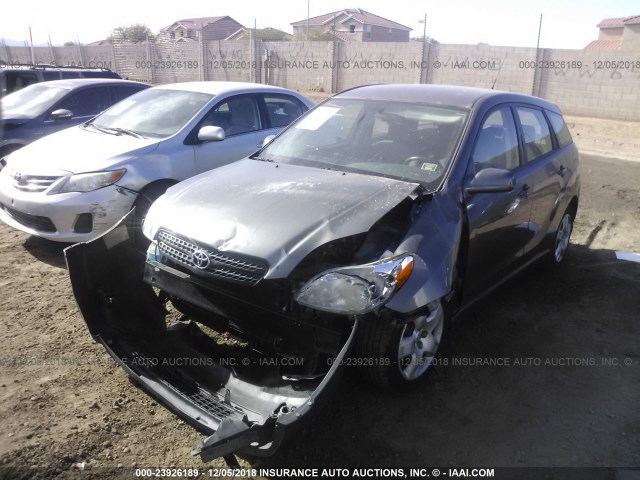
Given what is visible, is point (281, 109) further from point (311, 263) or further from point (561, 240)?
point (311, 263)

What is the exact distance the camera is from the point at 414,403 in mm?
3168

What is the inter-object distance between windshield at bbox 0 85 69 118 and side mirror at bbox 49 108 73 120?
0.60 ft

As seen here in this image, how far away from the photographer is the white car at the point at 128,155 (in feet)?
16.0

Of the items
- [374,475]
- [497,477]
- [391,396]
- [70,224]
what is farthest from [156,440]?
[70,224]

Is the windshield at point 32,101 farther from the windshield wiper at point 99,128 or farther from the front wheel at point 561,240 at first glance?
the front wheel at point 561,240

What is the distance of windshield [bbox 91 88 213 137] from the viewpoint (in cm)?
570

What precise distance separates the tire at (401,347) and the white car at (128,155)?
10.1 ft

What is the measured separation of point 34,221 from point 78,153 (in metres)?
0.79

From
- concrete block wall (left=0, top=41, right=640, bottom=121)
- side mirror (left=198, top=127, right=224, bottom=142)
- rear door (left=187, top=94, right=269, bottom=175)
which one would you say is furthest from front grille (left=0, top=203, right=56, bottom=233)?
concrete block wall (left=0, top=41, right=640, bottom=121)

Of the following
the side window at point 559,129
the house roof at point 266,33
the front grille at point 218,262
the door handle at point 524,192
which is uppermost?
the house roof at point 266,33

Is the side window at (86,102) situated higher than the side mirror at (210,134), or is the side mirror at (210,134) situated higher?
the side window at (86,102)

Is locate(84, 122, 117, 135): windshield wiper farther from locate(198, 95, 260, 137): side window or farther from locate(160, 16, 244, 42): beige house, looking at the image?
locate(160, 16, 244, 42): beige house

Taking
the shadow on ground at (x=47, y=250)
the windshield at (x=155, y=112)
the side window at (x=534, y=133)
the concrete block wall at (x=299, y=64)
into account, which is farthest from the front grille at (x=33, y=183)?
the concrete block wall at (x=299, y=64)

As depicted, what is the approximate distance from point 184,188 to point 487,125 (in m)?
2.18
